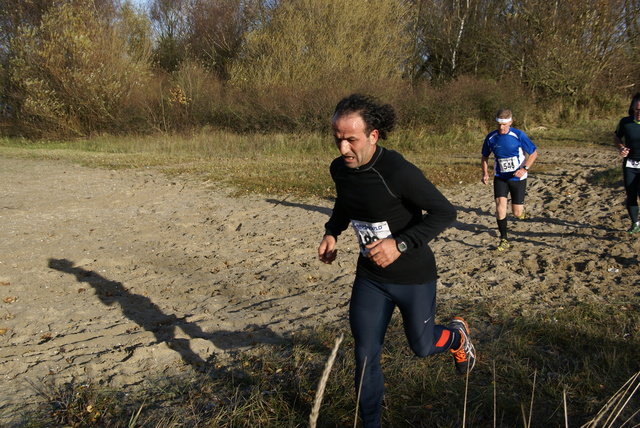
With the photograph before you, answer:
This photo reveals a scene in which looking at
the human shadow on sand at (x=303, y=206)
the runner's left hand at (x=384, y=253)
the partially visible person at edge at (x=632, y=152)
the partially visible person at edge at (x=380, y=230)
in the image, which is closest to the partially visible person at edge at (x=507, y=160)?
the partially visible person at edge at (x=632, y=152)

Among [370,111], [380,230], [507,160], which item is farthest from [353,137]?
[507,160]

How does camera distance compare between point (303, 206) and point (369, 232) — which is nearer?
point (369, 232)

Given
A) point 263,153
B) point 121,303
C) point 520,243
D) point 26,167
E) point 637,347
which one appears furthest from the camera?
point 263,153

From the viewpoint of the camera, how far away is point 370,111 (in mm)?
3170

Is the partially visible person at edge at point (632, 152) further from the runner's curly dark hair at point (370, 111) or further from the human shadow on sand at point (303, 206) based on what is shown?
the runner's curly dark hair at point (370, 111)

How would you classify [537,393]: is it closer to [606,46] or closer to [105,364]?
[105,364]

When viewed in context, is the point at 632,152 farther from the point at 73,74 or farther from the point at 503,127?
the point at 73,74

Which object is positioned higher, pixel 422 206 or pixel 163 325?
pixel 422 206

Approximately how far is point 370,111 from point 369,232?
758mm

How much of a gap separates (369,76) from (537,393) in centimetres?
2373

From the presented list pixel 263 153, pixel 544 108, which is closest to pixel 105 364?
pixel 263 153

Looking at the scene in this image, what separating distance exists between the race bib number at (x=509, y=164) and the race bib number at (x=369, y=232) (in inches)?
214

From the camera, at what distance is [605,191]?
11297 mm

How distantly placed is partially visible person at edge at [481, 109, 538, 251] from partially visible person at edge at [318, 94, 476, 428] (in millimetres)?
5227
